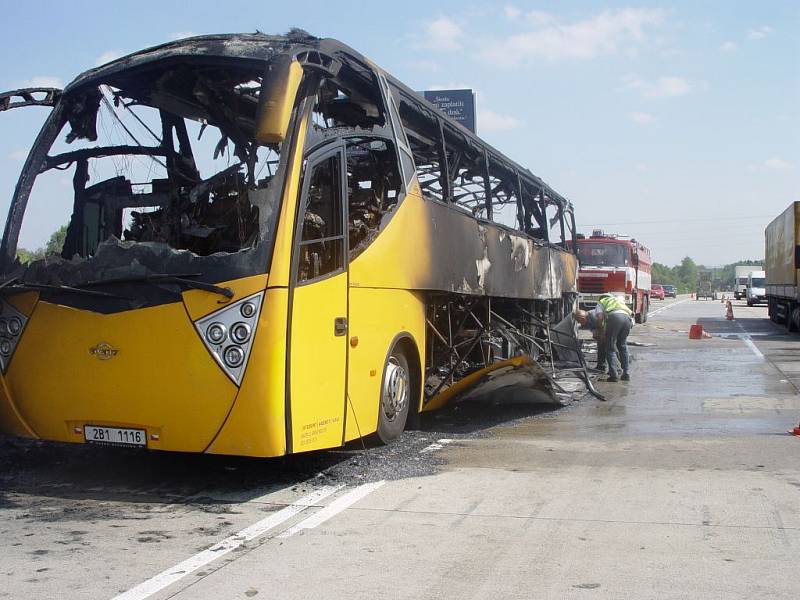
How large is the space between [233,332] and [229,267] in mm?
448

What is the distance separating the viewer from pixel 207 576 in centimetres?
468

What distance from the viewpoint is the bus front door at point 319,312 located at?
6266 millimetres

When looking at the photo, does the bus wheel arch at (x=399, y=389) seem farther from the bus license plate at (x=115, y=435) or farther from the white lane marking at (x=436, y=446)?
the bus license plate at (x=115, y=435)

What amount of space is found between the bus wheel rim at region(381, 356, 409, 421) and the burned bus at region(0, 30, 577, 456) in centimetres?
3

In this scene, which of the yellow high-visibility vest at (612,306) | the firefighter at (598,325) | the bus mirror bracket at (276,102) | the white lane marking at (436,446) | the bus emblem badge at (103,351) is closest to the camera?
the bus mirror bracket at (276,102)

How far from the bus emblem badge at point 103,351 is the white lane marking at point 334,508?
1.85m

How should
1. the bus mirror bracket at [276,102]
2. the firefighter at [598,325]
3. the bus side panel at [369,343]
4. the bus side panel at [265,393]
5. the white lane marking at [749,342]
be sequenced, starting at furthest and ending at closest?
1. the white lane marking at [749,342]
2. the firefighter at [598,325]
3. the bus side panel at [369,343]
4. the bus side panel at [265,393]
5. the bus mirror bracket at [276,102]

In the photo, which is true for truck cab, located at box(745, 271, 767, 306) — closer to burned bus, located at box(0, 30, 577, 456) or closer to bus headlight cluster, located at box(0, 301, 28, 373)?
burned bus, located at box(0, 30, 577, 456)

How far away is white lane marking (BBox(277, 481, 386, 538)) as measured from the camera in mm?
5672

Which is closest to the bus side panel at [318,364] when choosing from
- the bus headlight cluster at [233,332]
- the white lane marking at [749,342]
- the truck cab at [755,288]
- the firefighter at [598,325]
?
the bus headlight cluster at [233,332]

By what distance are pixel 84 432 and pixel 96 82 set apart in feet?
9.34

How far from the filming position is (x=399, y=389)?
8383 millimetres

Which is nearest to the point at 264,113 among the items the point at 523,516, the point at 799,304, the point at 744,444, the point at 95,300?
the point at 95,300

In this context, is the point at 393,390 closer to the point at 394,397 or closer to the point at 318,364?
the point at 394,397
